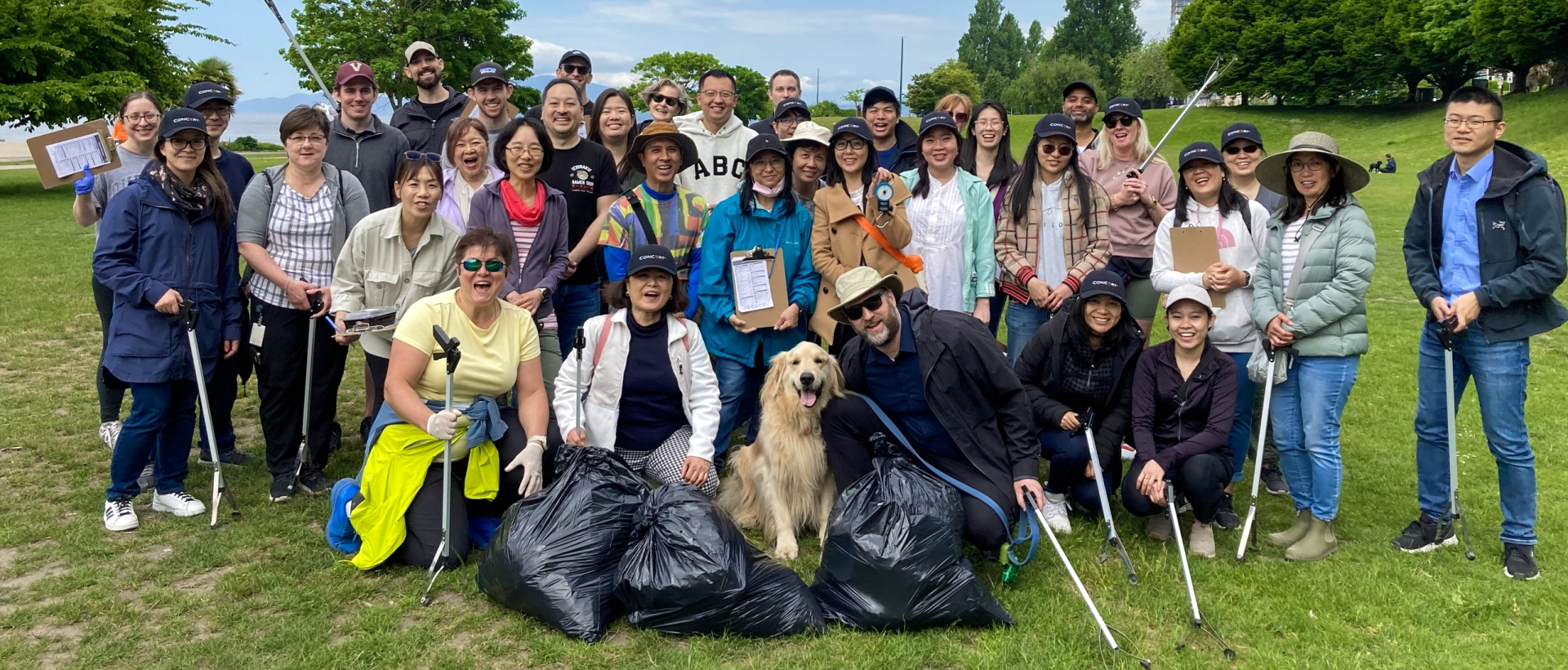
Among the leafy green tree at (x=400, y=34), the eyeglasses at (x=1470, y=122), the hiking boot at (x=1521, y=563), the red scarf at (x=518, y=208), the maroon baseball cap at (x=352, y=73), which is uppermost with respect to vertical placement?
the leafy green tree at (x=400, y=34)

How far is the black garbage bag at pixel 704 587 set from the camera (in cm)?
375

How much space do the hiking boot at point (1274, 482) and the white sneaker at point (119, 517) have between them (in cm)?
631

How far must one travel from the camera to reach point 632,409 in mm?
5109

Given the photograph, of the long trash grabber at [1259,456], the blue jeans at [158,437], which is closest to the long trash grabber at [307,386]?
the blue jeans at [158,437]

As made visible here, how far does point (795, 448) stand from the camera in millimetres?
4793

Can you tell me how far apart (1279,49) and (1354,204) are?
58.8 metres

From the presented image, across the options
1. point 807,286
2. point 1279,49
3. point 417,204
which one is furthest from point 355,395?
point 1279,49

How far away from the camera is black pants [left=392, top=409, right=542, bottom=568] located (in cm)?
446

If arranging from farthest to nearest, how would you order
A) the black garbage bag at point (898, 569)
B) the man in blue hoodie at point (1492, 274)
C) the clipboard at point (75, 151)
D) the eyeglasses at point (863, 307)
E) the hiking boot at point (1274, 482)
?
1. the clipboard at point (75, 151)
2. the hiking boot at point (1274, 482)
3. the eyeglasses at point (863, 307)
4. the man in blue hoodie at point (1492, 274)
5. the black garbage bag at point (898, 569)

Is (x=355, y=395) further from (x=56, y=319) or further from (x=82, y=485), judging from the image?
(x=56, y=319)

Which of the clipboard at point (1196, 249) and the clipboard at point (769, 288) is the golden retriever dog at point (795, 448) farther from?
the clipboard at point (1196, 249)

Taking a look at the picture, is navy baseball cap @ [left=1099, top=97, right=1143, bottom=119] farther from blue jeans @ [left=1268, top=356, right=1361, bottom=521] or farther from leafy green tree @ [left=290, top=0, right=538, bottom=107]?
leafy green tree @ [left=290, top=0, right=538, bottom=107]

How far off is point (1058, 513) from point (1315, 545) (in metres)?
1.22

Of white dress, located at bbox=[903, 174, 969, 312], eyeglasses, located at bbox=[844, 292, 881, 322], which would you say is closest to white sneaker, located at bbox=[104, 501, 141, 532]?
eyeglasses, located at bbox=[844, 292, 881, 322]
